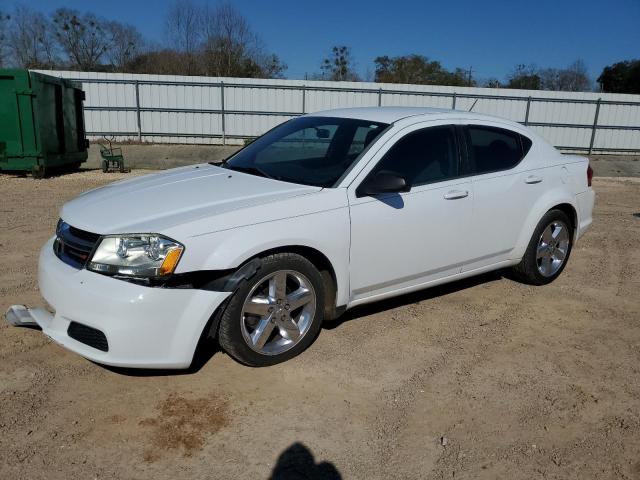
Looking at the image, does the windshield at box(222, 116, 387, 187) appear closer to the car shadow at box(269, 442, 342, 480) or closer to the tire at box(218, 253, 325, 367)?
the tire at box(218, 253, 325, 367)

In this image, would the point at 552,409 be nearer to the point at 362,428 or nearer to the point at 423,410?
the point at 423,410

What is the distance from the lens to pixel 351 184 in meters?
3.77

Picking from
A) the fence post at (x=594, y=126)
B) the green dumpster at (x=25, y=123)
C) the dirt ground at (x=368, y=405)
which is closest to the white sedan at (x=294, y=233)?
the dirt ground at (x=368, y=405)

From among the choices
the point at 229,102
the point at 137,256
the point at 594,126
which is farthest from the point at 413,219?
the point at 594,126

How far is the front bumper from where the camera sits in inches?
118

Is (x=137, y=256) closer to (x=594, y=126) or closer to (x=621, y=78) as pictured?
(x=594, y=126)

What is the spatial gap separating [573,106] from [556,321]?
20.8m

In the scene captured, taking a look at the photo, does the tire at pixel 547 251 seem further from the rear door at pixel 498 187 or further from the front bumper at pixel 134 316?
the front bumper at pixel 134 316

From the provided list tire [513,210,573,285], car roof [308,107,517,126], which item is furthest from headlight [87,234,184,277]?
tire [513,210,573,285]

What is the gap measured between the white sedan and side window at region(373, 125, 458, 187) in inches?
0.5

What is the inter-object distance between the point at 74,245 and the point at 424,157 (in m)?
2.55

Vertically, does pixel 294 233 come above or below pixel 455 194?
below

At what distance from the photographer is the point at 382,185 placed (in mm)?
3703

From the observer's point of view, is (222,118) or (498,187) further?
(222,118)
